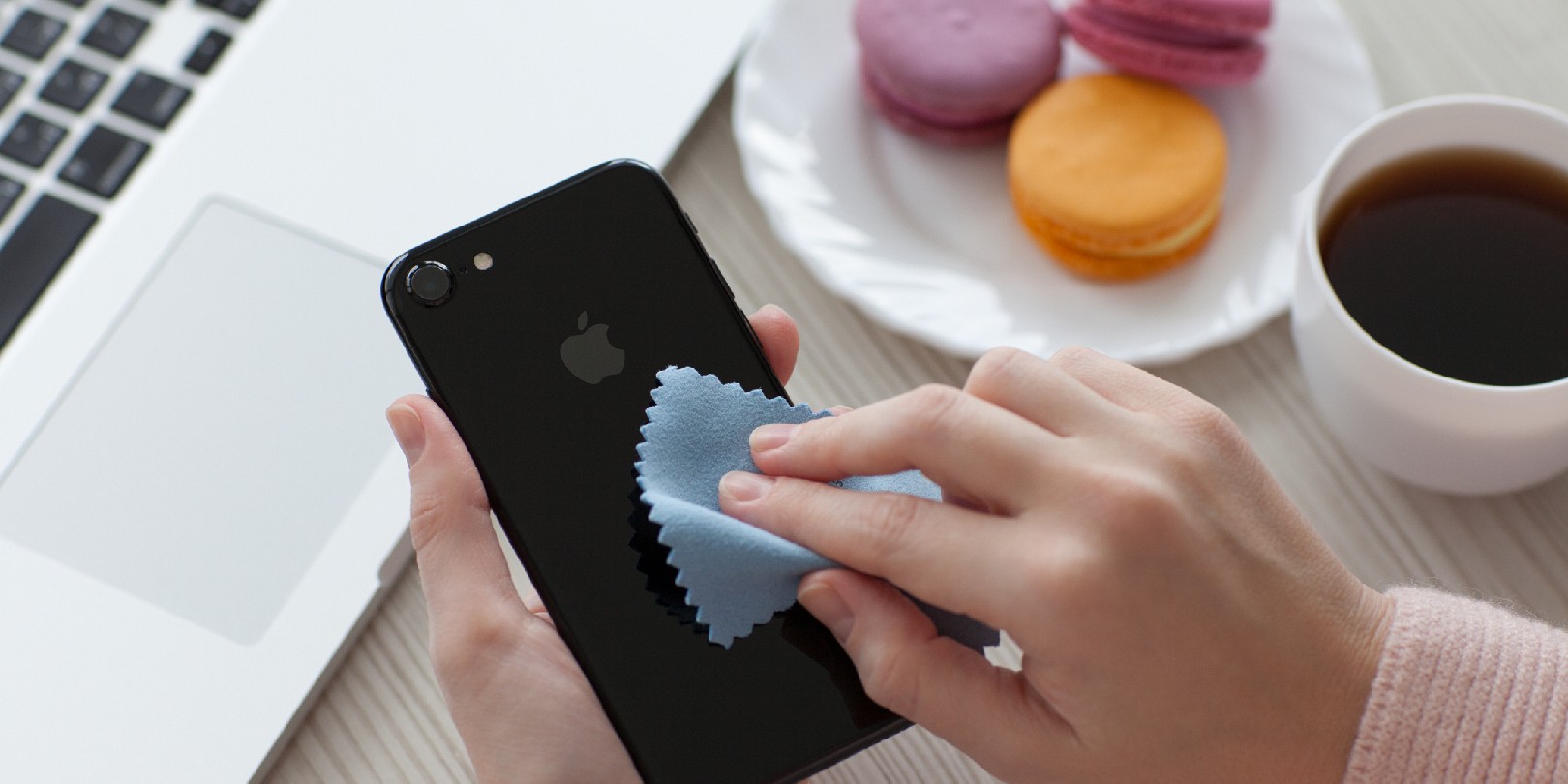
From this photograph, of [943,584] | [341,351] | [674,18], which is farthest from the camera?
[674,18]

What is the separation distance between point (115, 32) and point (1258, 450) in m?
0.68

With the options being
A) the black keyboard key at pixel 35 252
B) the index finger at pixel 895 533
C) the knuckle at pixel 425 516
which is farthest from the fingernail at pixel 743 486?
the black keyboard key at pixel 35 252

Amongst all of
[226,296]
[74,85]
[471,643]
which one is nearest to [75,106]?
[74,85]

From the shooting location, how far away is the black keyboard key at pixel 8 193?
685 millimetres

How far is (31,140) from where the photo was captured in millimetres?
698

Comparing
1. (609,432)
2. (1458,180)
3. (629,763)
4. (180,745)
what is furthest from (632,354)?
(1458,180)

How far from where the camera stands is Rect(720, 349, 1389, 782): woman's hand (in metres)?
0.42

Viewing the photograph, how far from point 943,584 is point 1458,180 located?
1.15ft

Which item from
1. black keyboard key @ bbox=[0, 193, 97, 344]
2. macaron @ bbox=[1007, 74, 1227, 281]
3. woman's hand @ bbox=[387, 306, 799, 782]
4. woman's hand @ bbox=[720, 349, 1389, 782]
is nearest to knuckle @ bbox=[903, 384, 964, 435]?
woman's hand @ bbox=[720, 349, 1389, 782]

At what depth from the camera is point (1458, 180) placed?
59 centimetres

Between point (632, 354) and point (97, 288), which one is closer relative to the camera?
point (632, 354)

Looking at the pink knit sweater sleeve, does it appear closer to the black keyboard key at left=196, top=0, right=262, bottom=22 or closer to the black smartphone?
the black smartphone

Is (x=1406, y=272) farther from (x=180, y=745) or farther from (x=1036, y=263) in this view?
(x=180, y=745)

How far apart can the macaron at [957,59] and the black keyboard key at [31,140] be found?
46 cm
